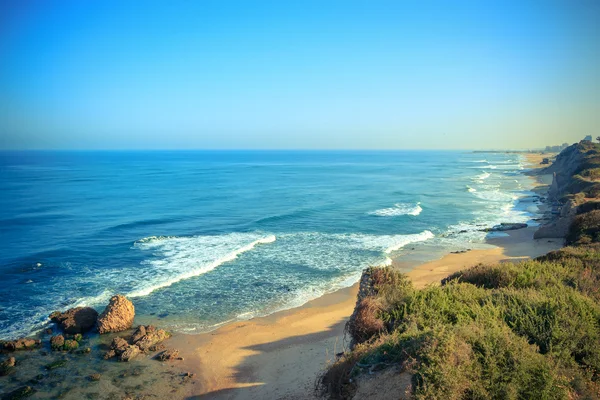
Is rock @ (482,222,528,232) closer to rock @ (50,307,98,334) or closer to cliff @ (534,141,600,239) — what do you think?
cliff @ (534,141,600,239)

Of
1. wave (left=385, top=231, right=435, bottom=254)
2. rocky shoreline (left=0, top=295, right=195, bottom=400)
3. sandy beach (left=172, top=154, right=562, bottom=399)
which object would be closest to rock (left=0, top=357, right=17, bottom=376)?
rocky shoreline (left=0, top=295, right=195, bottom=400)

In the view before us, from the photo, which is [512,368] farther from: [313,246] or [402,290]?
[313,246]

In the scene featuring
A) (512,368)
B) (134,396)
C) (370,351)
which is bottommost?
(134,396)

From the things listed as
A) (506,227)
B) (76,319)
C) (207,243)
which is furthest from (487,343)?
(506,227)

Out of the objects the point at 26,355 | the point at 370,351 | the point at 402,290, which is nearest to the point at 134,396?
the point at 26,355

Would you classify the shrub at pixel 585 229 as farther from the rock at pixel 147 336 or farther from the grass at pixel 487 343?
the rock at pixel 147 336

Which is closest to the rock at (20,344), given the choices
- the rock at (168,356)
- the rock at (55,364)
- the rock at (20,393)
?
the rock at (55,364)

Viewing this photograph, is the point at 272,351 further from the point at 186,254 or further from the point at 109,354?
the point at 186,254
